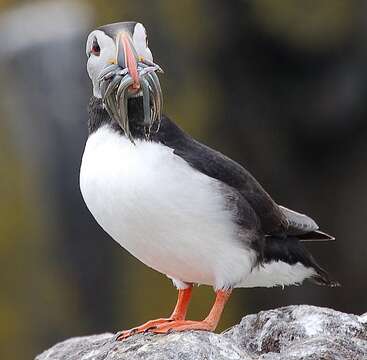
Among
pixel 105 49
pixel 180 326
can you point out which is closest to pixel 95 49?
pixel 105 49

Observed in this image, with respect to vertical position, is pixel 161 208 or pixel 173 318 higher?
pixel 161 208

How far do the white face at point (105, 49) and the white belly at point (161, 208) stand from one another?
0.24m

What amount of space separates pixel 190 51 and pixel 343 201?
6.05ft

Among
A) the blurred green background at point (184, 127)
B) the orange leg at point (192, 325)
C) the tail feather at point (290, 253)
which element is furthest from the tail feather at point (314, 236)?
the blurred green background at point (184, 127)

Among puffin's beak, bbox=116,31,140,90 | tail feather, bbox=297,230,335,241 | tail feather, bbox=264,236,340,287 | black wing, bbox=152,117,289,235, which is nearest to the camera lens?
puffin's beak, bbox=116,31,140,90

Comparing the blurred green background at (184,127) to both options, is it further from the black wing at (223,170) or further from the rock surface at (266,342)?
the rock surface at (266,342)

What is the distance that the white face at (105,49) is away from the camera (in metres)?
4.06

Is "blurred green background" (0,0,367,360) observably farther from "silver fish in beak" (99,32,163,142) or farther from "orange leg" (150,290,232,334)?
"silver fish in beak" (99,32,163,142)

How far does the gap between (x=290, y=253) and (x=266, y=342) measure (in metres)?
0.58

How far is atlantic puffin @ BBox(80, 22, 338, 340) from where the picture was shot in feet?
13.2

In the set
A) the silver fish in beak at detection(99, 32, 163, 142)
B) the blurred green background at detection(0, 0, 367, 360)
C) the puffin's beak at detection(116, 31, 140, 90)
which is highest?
the puffin's beak at detection(116, 31, 140, 90)

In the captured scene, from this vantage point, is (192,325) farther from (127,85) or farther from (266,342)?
(127,85)

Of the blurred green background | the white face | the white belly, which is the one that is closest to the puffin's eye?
the white face

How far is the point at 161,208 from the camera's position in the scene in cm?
403
